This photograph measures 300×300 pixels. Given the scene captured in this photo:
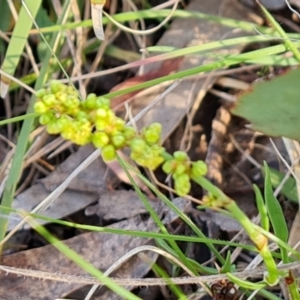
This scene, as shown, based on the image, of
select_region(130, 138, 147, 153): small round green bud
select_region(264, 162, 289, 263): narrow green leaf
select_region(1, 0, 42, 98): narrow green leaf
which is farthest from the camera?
select_region(1, 0, 42, 98): narrow green leaf

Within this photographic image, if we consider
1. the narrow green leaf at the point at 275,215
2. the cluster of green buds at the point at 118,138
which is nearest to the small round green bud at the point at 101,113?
the cluster of green buds at the point at 118,138

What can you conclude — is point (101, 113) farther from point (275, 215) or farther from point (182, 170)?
point (275, 215)

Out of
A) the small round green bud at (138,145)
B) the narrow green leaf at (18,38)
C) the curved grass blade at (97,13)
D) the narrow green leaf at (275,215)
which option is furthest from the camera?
the narrow green leaf at (18,38)

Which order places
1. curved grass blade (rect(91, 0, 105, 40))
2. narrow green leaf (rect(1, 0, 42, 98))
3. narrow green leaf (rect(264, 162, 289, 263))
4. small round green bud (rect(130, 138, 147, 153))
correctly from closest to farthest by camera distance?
1. small round green bud (rect(130, 138, 147, 153))
2. narrow green leaf (rect(264, 162, 289, 263))
3. curved grass blade (rect(91, 0, 105, 40))
4. narrow green leaf (rect(1, 0, 42, 98))

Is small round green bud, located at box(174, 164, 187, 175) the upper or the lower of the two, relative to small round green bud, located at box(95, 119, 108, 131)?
lower

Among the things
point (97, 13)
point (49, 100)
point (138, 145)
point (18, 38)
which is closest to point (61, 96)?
point (49, 100)

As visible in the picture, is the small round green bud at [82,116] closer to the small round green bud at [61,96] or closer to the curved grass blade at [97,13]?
the small round green bud at [61,96]

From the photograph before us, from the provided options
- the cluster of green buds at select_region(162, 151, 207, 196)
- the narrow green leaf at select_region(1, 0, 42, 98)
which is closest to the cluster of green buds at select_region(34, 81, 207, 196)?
the cluster of green buds at select_region(162, 151, 207, 196)

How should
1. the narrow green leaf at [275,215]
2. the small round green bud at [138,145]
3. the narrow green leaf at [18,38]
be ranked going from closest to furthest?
the small round green bud at [138,145], the narrow green leaf at [275,215], the narrow green leaf at [18,38]

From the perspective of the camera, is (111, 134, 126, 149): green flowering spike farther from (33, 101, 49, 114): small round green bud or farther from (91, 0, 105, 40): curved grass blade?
(91, 0, 105, 40): curved grass blade
